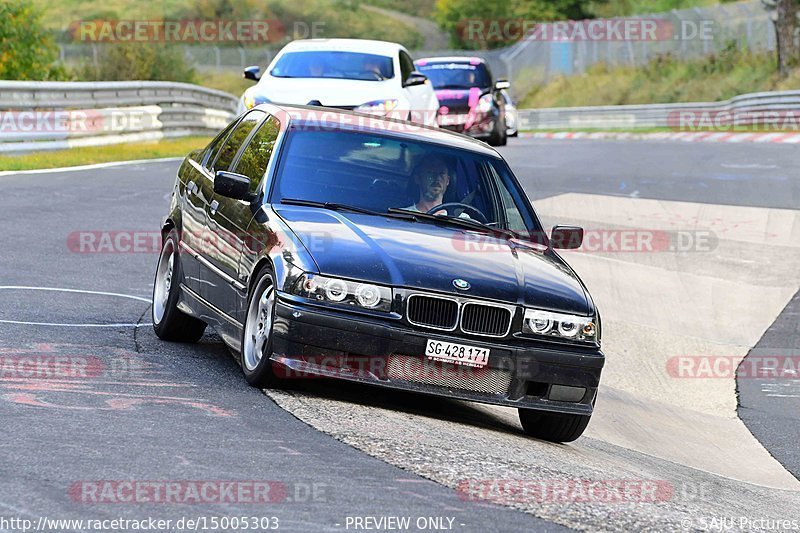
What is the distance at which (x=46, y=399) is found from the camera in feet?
23.4

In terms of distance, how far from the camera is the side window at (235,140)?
9406 mm

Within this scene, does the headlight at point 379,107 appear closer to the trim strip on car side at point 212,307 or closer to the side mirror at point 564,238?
the trim strip on car side at point 212,307

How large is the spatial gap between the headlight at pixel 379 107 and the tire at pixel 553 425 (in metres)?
11.1

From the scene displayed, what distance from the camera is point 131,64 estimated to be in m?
35.8

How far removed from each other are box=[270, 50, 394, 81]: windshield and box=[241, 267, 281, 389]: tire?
11997 millimetres

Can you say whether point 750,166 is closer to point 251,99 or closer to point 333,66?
point 333,66

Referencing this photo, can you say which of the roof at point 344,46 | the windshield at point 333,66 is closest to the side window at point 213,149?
the windshield at point 333,66

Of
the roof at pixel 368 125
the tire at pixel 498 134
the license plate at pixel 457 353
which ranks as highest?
the roof at pixel 368 125

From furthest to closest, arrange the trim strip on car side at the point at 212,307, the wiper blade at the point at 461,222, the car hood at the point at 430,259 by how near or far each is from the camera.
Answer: the wiper blade at the point at 461,222, the trim strip on car side at the point at 212,307, the car hood at the point at 430,259

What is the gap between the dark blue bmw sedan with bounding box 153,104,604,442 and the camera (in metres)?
7.39

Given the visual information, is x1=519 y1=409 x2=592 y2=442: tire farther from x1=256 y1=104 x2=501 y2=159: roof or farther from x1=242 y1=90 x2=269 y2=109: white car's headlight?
x1=242 y1=90 x2=269 y2=109: white car's headlight

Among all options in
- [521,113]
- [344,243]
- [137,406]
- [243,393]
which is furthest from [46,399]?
[521,113]

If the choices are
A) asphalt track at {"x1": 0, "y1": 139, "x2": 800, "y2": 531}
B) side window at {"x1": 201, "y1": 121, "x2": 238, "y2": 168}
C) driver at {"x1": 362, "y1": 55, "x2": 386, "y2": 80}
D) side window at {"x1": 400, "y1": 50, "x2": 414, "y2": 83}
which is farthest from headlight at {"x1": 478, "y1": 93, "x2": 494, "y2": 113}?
side window at {"x1": 201, "y1": 121, "x2": 238, "y2": 168}

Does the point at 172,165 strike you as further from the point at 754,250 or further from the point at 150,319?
the point at 150,319
